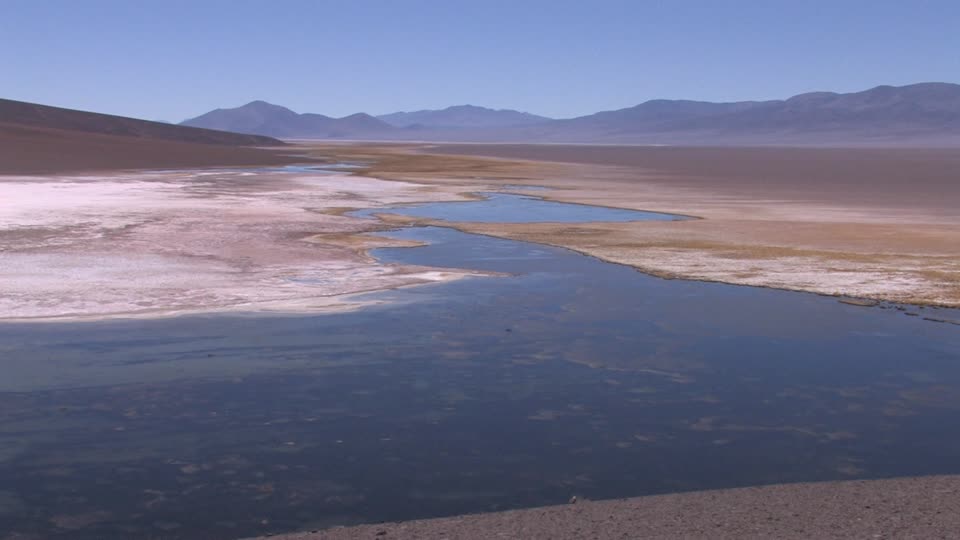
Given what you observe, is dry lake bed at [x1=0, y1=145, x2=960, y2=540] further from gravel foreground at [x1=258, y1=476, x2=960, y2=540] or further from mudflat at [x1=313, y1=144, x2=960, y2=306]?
gravel foreground at [x1=258, y1=476, x2=960, y2=540]

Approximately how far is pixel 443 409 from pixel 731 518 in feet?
10.1

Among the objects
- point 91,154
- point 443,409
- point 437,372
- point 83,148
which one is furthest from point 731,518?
point 83,148

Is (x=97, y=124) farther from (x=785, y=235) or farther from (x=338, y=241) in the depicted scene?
(x=785, y=235)

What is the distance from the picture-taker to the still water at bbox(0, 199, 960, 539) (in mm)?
6875

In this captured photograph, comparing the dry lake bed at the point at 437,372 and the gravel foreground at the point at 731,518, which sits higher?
the gravel foreground at the point at 731,518

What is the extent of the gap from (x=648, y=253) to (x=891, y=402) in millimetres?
9711

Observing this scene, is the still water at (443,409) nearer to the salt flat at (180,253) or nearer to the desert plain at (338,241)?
the salt flat at (180,253)

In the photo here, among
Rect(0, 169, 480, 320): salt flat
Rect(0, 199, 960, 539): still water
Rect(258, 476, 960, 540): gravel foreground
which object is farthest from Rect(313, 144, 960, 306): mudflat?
Rect(258, 476, 960, 540): gravel foreground

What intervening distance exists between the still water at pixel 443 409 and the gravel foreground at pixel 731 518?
1.06ft

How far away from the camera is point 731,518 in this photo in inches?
247

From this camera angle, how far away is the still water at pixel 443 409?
6875 millimetres

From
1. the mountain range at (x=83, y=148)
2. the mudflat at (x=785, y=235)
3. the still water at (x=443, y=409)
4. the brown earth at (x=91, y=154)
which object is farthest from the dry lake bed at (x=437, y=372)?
the mountain range at (x=83, y=148)

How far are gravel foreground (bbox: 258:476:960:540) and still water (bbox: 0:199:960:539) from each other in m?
0.32

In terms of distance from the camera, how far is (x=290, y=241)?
2009 cm
